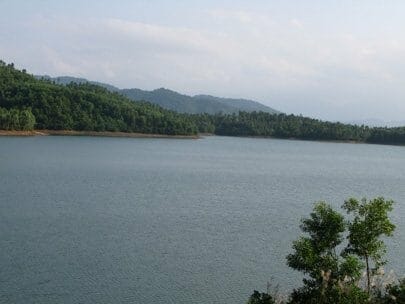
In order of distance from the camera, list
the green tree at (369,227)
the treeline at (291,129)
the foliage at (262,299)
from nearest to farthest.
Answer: the green tree at (369,227), the foliage at (262,299), the treeline at (291,129)

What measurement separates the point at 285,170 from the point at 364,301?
59857 mm

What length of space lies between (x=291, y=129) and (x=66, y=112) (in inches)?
2893

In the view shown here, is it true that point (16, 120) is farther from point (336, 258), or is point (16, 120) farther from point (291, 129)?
point (336, 258)

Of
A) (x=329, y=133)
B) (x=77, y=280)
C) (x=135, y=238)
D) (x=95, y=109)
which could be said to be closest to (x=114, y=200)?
(x=135, y=238)

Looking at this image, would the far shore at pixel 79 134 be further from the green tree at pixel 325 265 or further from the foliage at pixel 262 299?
the green tree at pixel 325 265

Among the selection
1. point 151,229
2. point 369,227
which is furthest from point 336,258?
point 151,229

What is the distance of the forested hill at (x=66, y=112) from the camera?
4630 inches

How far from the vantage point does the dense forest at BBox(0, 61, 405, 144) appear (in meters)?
120

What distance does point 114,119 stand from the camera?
13650 centimetres

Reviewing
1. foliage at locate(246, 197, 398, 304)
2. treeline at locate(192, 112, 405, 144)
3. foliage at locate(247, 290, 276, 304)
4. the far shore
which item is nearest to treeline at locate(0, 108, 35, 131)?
the far shore

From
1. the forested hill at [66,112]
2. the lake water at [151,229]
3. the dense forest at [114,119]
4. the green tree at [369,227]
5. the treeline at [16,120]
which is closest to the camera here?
the green tree at [369,227]

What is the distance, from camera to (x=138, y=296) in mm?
21500

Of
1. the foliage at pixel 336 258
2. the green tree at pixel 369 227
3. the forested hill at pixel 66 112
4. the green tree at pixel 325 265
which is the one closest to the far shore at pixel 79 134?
the forested hill at pixel 66 112

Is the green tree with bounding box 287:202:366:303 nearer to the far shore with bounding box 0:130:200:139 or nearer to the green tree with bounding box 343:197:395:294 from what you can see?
the green tree with bounding box 343:197:395:294
